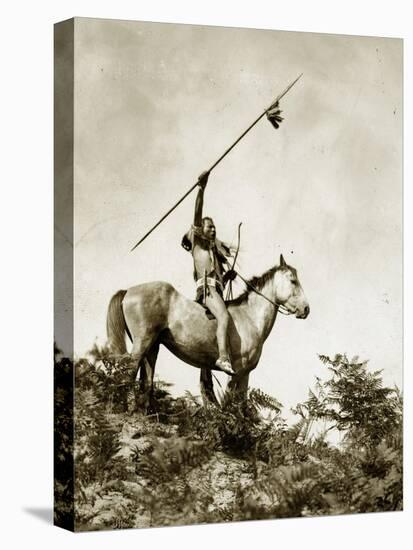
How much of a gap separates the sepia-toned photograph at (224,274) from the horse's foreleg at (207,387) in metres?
0.01

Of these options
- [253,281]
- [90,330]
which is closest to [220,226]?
[253,281]

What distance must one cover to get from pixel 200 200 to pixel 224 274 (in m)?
0.58

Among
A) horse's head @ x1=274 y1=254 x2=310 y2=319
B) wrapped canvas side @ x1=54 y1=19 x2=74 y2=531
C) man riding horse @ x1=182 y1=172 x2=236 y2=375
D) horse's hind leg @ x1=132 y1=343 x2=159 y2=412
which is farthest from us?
horse's head @ x1=274 y1=254 x2=310 y2=319

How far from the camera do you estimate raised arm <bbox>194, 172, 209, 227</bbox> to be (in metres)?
11.9

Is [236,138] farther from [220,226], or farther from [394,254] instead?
[394,254]

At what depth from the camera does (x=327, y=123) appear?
40.5ft

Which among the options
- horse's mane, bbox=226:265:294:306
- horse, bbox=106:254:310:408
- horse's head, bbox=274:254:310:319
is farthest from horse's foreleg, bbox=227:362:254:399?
horse's head, bbox=274:254:310:319

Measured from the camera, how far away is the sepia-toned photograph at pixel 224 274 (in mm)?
11477

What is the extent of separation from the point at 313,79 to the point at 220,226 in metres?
1.34

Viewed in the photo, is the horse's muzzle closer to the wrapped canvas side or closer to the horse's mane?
the horse's mane

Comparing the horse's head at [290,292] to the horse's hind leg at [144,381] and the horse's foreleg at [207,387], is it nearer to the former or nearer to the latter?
the horse's foreleg at [207,387]

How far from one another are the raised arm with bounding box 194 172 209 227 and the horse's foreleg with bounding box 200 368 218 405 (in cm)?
107

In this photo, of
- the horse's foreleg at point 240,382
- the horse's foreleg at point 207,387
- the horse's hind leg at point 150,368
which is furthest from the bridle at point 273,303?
the horse's hind leg at point 150,368

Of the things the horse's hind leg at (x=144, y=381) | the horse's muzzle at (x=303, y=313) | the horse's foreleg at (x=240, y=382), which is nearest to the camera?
the horse's hind leg at (x=144, y=381)
